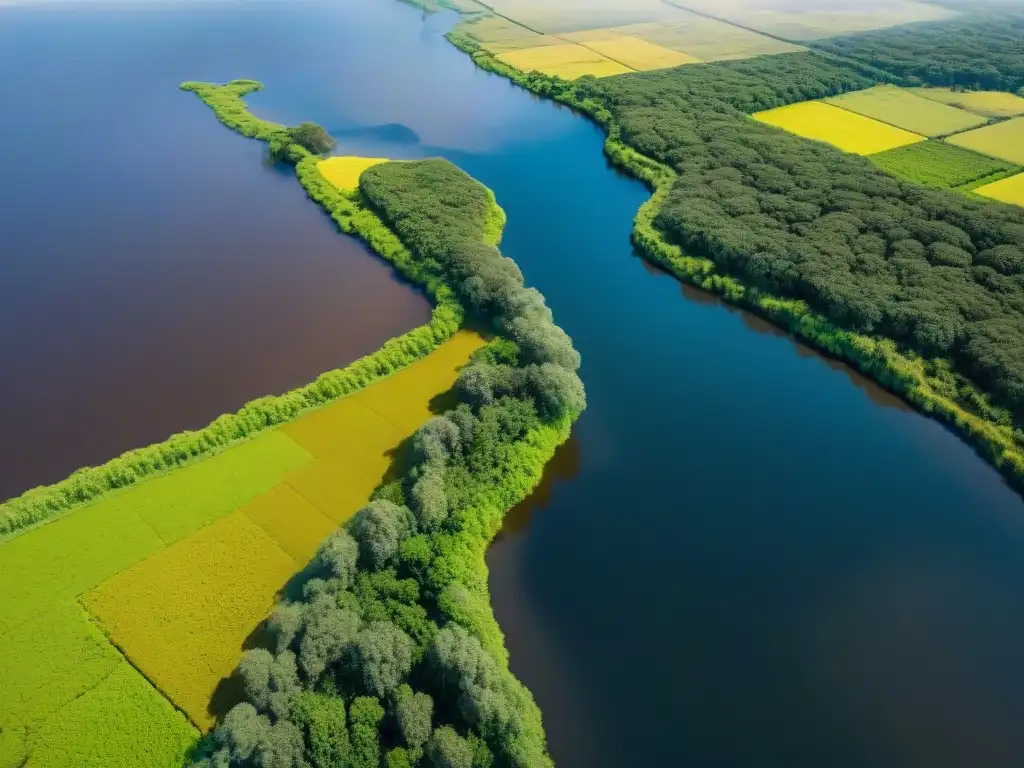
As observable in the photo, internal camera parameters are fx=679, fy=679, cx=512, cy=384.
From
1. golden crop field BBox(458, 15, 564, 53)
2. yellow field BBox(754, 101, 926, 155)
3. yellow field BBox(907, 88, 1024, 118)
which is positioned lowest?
golden crop field BBox(458, 15, 564, 53)

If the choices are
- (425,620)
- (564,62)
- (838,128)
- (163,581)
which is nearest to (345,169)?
(163,581)

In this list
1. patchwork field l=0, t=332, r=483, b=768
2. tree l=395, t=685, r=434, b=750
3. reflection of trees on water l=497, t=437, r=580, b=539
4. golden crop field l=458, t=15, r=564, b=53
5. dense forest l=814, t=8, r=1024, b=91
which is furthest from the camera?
golden crop field l=458, t=15, r=564, b=53

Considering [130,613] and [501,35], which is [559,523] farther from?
[501,35]

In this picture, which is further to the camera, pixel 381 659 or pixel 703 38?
pixel 703 38

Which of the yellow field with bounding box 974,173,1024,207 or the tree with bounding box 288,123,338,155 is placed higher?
the yellow field with bounding box 974,173,1024,207

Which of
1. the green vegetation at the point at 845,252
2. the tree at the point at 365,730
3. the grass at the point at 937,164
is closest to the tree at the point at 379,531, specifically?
the tree at the point at 365,730

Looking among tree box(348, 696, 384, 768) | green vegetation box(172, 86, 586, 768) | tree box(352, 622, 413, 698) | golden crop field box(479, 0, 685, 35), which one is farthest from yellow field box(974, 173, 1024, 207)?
golden crop field box(479, 0, 685, 35)

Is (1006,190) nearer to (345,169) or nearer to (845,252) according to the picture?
(845,252)

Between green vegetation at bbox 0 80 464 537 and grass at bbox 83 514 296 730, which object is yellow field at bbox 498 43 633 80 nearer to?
green vegetation at bbox 0 80 464 537
